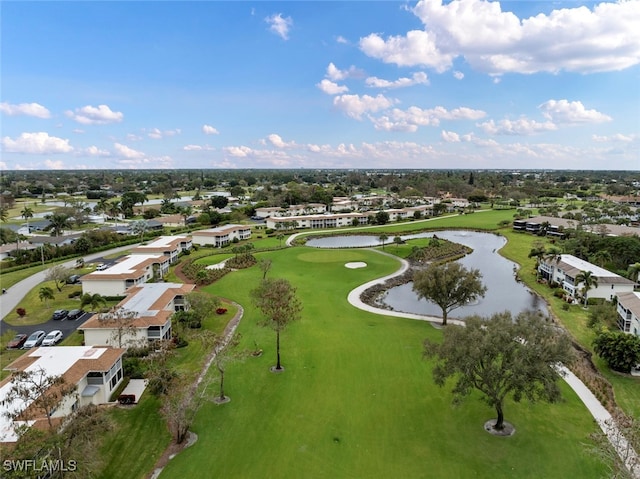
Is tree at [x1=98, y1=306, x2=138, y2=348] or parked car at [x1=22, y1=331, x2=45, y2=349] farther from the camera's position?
parked car at [x1=22, y1=331, x2=45, y2=349]

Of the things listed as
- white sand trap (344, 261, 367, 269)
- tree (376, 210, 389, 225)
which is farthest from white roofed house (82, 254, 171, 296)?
tree (376, 210, 389, 225)

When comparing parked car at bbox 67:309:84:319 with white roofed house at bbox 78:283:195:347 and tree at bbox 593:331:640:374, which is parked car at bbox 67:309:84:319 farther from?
tree at bbox 593:331:640:374

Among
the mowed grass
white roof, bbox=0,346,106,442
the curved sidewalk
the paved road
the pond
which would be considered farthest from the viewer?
the pond

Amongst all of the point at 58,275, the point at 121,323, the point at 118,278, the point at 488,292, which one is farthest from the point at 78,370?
the point at 488,292

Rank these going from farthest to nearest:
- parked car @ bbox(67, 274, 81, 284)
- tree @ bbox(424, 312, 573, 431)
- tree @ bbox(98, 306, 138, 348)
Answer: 1. parked car @ bbox(67, 274, 81, 284)
2. tree @ bbox(98, 306, 138, 348)
3. tree @ bbox(424, 312, 573, 431)

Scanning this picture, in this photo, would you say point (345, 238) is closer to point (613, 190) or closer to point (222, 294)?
point (222, 294)

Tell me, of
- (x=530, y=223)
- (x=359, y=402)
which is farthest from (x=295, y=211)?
(x=359, y=402)
